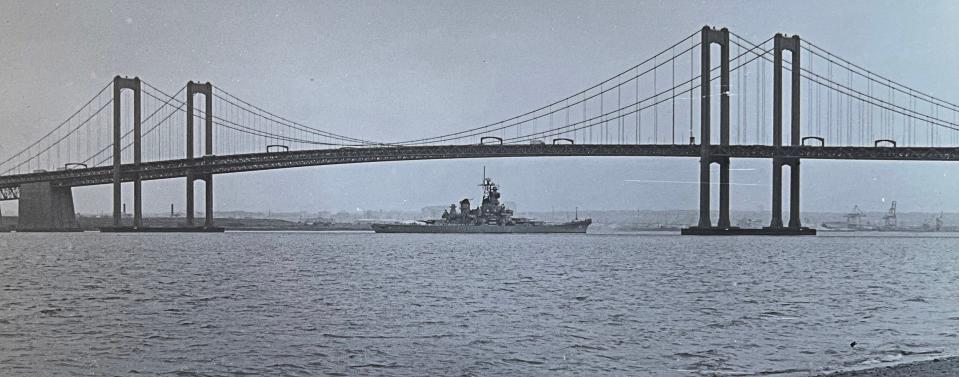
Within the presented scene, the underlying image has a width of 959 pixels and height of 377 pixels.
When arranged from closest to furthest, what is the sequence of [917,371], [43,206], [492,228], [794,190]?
1. [917,371]
2. [794,190]
3. [43,206]
4. [492,228]

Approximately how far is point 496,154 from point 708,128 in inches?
509

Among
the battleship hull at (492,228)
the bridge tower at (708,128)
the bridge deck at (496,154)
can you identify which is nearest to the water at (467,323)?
the bridge deck at (496,154)

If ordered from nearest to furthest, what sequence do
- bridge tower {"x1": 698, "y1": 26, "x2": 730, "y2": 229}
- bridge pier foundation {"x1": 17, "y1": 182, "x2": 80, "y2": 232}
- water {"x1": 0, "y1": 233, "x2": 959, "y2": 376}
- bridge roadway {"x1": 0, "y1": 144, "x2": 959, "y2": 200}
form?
water {"x1": 0, "y1": 233, "x2": 959, "y2": 376}
bridge roadway {"x1": 0, "y1": 144, "x2": 959, "y2": 200}
bridge tower {"x1": 698, "y1": 26, "x2": 730, "y2": 229}
bridge pier foundation {"x1": 17, "y1": 182, "x2": 80, "y2": 232}

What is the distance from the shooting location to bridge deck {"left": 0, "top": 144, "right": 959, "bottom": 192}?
60438 mm

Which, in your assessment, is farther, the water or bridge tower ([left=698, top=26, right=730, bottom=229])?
bridge tower ([left=698, top=26, right=730, bottom=229])

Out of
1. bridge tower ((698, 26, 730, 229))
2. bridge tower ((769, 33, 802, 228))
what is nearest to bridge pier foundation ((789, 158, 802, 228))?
bridge tower ((769, 33, 802, 228))

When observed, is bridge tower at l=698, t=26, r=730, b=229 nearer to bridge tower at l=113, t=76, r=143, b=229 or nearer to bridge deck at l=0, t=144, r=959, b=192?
bridge deck at l=0, t=144, r=959, b=192

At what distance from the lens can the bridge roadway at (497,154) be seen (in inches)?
2379

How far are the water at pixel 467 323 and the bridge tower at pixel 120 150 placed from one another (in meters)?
43.4

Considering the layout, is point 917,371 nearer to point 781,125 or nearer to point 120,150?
point 781,125

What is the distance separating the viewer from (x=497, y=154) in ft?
205

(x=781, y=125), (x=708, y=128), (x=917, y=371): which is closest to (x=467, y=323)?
(x=917, y=371)

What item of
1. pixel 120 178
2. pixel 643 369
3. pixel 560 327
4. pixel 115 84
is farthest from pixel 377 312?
pixel 115 84

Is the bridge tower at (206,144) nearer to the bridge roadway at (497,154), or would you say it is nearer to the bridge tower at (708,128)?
the bridge roadway at (497,154)
